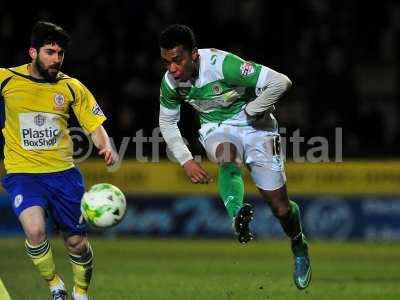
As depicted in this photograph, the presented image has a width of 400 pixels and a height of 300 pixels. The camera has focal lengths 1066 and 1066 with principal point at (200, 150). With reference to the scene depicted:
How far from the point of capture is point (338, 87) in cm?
1705

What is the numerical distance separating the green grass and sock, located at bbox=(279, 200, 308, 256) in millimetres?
514

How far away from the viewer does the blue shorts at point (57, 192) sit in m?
8.32

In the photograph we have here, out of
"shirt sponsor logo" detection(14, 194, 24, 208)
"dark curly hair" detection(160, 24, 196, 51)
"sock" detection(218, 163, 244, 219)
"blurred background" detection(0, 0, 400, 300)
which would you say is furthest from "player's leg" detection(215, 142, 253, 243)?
"blurred background" detection(0, 0, 400, 300)

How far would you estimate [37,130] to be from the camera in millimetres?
8391

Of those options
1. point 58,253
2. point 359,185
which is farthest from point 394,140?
point 58,253

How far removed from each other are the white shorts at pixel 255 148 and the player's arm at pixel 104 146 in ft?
3.01

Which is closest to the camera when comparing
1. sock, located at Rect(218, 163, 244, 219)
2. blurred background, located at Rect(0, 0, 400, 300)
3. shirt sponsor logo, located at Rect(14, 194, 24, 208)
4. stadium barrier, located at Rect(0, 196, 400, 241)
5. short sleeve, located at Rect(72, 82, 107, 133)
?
shirt sponsor logo, located at Rect(14, 194, 24, 208)

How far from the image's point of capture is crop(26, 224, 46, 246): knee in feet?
26.7

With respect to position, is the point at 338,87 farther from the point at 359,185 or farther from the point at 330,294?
the point at 330,294

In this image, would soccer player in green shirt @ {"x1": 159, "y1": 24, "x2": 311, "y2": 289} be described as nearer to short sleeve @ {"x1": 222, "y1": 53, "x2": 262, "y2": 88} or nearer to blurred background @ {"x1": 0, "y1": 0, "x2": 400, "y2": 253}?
short sleeve @ {"x1": 222, "y1": 53, "x2": 262, "y2": 88}

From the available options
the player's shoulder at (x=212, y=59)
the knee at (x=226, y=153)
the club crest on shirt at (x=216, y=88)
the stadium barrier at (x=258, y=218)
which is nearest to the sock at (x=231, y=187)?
the knee at (x=226, y=153)

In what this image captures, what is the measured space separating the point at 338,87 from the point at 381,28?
6.69 ft

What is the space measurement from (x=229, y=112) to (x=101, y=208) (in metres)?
1.56

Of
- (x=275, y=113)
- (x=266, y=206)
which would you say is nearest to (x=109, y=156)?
(x=266, y=206)
